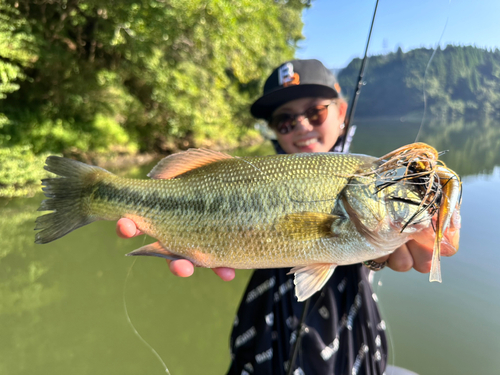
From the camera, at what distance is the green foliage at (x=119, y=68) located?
20.4 ft

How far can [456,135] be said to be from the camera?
2.80 m

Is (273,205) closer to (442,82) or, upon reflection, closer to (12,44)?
(442,82)

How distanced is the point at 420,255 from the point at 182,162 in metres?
1.37

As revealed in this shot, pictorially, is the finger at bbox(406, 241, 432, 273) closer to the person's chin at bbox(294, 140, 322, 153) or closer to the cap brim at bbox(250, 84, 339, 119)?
the person's chin at bbox(294, 140, 322, 153)

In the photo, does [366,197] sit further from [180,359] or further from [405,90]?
[180,359]

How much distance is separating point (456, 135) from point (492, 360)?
2.07 meters

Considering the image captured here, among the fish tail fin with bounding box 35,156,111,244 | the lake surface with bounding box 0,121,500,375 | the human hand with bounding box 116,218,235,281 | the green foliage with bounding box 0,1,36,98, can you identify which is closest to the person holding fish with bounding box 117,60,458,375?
the human hand with bounding box 116,218,235,281

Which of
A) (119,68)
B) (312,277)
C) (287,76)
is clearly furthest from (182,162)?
(119,68)

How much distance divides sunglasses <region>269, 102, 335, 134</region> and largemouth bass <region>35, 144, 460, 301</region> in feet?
2.77

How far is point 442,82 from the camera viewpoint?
70.2 inches

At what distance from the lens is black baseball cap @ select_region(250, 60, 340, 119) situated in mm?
2070

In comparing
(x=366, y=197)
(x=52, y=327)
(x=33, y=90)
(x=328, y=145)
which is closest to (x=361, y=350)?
(x=366, y=197)

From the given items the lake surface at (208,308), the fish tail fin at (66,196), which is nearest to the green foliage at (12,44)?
the lake surface at (208,308)

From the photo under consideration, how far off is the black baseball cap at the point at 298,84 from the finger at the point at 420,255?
125cm
